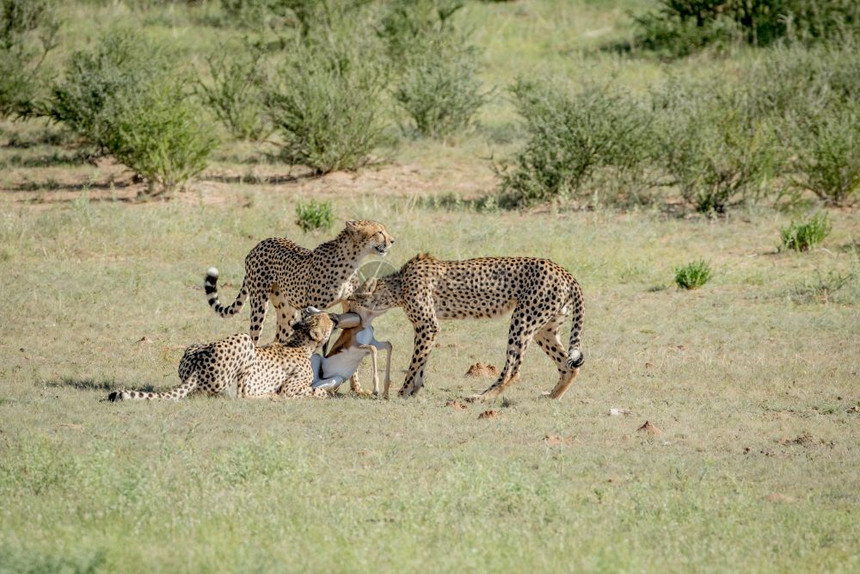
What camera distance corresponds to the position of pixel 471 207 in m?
16.4

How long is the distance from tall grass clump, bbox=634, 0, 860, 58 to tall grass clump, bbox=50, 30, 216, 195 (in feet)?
33.1

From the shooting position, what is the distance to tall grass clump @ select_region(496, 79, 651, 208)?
54.7ft

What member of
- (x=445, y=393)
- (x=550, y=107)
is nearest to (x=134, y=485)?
(x=445, y=393)

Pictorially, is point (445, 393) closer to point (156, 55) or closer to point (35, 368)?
point (35, 368)

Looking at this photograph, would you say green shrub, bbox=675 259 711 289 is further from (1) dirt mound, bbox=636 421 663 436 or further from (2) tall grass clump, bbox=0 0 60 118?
(2) tall grass clump, bbox=0 0 60 118

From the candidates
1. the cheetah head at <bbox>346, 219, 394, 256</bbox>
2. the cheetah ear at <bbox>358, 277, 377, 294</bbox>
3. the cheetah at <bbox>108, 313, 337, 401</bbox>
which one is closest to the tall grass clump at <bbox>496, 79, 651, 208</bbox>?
the cheetah head at <bbox>346, 219, 394, 256</bbox>

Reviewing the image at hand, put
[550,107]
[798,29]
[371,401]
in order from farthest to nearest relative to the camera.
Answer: [798,29] < [550,107] < [371,401]

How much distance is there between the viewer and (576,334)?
954cm

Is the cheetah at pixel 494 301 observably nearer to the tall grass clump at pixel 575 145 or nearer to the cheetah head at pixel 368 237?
the cheetah head at pixel 368 237

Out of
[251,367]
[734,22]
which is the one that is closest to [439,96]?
[734,22]

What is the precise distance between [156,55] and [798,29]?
12108 millimetres

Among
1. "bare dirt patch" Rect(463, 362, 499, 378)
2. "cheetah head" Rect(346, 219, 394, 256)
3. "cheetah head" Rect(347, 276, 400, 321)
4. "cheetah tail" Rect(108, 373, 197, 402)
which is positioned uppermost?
"cheetah head" Rect(346, 219, 394, 256)

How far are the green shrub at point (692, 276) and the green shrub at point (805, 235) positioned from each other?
1752mm

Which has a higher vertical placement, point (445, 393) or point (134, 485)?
point (134, 485)
